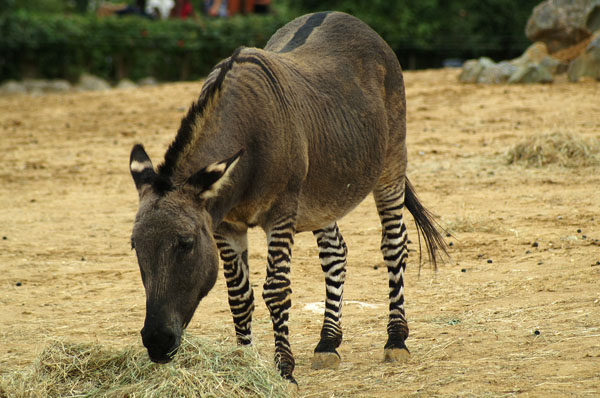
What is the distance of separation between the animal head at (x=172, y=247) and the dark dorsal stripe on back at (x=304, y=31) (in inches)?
76.4

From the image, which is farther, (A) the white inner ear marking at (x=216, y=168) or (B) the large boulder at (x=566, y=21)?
(B) the large boulder at (x=566, y=21)

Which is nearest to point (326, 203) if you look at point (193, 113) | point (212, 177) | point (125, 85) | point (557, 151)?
point (193, 113)

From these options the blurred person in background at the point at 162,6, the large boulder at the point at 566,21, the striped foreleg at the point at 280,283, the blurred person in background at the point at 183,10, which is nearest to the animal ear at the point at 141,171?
the striped foreleg at the point at 280,283

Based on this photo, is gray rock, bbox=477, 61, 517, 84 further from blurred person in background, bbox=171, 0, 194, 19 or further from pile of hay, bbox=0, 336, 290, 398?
pile of hay, bbox=0, 336, 290, 398

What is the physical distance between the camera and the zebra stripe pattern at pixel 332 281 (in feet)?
18.3

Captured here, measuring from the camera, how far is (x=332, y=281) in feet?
19.3

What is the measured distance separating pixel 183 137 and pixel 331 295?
202cm

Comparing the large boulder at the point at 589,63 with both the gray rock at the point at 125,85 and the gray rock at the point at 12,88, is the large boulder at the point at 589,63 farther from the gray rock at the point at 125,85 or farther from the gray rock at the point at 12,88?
the gray rock at the point at 12,88

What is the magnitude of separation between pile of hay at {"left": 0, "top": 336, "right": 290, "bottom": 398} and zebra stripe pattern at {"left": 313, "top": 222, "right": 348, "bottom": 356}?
0.95 metres

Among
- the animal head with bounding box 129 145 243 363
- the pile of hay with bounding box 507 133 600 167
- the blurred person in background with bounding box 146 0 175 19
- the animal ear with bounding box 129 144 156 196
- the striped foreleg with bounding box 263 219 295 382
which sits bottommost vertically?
the blurred person in background with bounding box 146 0 175 19

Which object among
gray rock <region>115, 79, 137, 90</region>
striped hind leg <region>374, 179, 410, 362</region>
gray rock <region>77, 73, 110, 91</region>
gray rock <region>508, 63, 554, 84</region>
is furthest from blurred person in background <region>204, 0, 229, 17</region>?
striped hind leg <region>374, 179, 410, 362</region>

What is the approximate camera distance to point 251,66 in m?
4.92

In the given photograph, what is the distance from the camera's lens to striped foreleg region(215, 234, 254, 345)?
511 centimetres

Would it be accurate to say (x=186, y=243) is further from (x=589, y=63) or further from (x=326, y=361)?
(x=589, y=63)
